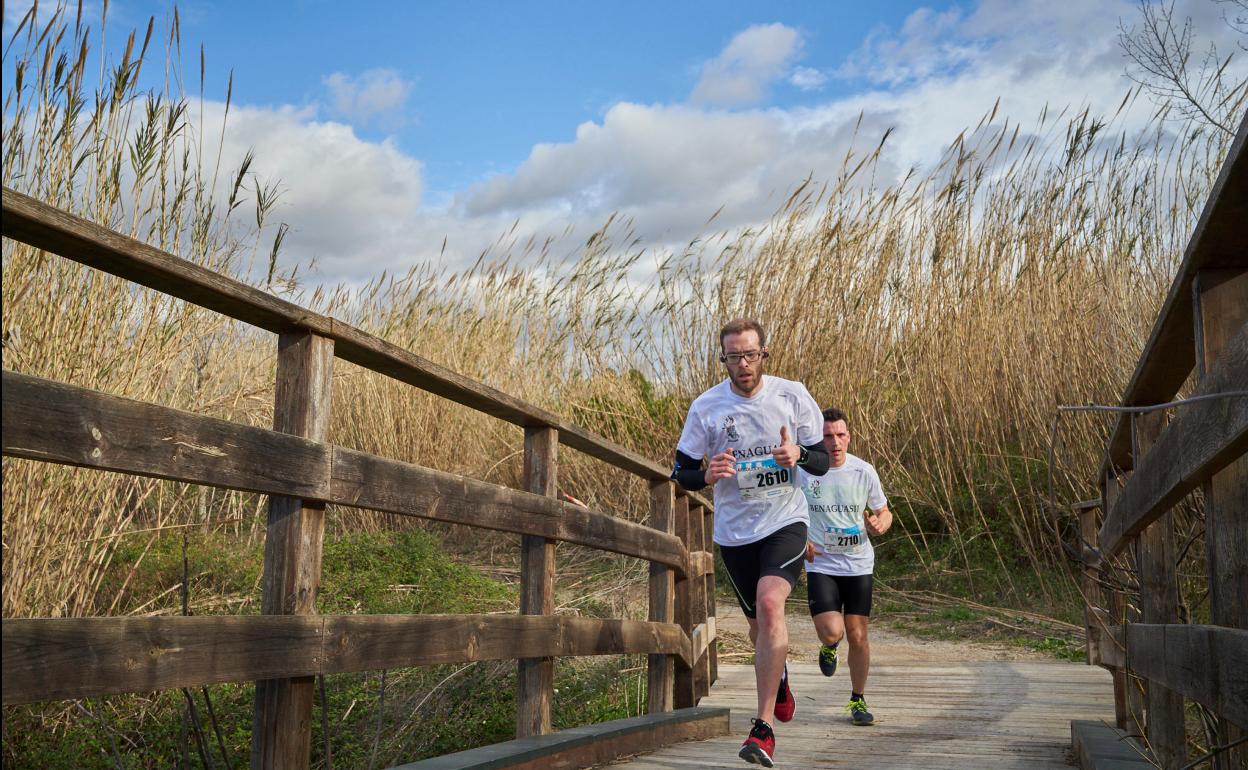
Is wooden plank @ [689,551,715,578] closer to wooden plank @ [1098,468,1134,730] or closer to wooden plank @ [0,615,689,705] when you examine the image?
wooden plank @ [1098,468,1134,730]

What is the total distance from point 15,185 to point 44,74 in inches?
17.9

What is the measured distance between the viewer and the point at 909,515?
38.6 feet

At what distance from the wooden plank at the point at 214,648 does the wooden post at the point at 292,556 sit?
0.07m

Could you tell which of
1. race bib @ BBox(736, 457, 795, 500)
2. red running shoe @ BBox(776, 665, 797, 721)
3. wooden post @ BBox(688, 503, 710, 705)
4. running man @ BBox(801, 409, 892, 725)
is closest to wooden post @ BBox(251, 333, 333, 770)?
race bib @ BBox(736, 457, 795, 500)

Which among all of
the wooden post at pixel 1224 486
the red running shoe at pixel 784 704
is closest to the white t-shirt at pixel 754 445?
the red running shoe at pixel 784 704

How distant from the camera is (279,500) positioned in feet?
9.27

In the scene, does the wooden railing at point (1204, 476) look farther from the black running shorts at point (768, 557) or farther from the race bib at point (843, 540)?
the race bib at point (843, 540)

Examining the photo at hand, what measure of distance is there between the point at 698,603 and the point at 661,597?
3.51 feet

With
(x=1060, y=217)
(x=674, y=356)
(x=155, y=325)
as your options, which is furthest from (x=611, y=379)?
(x=155, y=325)

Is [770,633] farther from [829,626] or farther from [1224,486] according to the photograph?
[1224,486]

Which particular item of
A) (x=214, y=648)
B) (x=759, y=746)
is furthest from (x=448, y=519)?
(x=759, y=746)

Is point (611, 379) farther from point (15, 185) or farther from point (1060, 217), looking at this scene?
point (15, 185)

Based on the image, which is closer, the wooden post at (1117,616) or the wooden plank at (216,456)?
the wooden plank at (216,456)

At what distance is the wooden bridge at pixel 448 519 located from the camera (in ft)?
7.09
